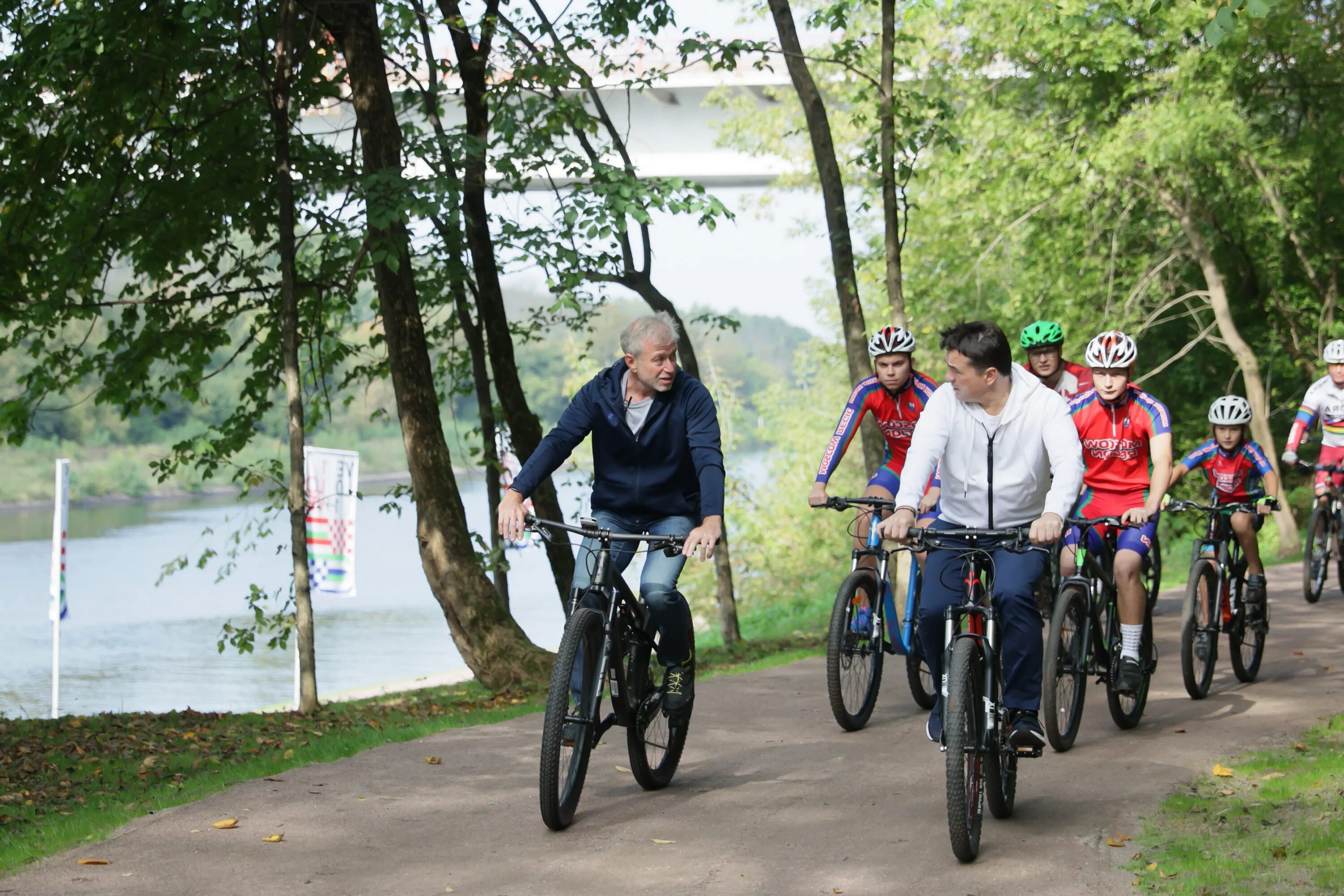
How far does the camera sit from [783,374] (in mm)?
53562

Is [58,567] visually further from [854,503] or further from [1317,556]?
[854,503]

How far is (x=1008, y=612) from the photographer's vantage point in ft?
17.9

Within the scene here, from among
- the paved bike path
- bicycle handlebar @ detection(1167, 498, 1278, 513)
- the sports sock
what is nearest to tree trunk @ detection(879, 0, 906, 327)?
bicycle handlebar @ detection(1167, 498, 1278, 513)

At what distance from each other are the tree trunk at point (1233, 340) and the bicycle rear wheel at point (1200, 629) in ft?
46.1

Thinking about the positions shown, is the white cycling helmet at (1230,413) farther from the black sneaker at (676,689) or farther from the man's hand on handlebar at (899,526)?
the man's hand on handlebar at (899,526)

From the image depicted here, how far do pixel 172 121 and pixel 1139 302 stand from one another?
16162 millimetres

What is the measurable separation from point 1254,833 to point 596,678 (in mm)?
2618

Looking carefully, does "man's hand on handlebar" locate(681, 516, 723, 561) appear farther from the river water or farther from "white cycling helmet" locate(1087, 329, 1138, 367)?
the river water

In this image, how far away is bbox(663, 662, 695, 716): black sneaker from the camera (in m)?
6.37

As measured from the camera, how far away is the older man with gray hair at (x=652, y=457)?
604 cm

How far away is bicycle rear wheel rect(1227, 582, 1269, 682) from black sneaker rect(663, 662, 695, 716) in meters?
4.46

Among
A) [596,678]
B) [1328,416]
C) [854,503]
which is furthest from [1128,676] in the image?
[1328,416]

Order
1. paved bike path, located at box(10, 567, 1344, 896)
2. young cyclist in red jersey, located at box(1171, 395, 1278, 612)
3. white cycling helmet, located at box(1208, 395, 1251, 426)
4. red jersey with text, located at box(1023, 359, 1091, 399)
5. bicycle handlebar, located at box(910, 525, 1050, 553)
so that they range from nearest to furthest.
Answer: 1. paved bike path, located at box(10, 567, 1344, 896)
2. bicycle handlebar, located at box(910, 525, 1050, 553)
3. red jersey with text, located at box(1023, 359, 1091, 399)
4. young cyclist in red jersey, located at box(1171, 395, 1278, 612)
5. white cycling helmet, located at box(1208, 395, 1251, 426)

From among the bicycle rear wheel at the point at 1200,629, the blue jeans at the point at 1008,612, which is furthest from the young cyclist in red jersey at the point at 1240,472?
the blue jeans at the point at 1008,612
